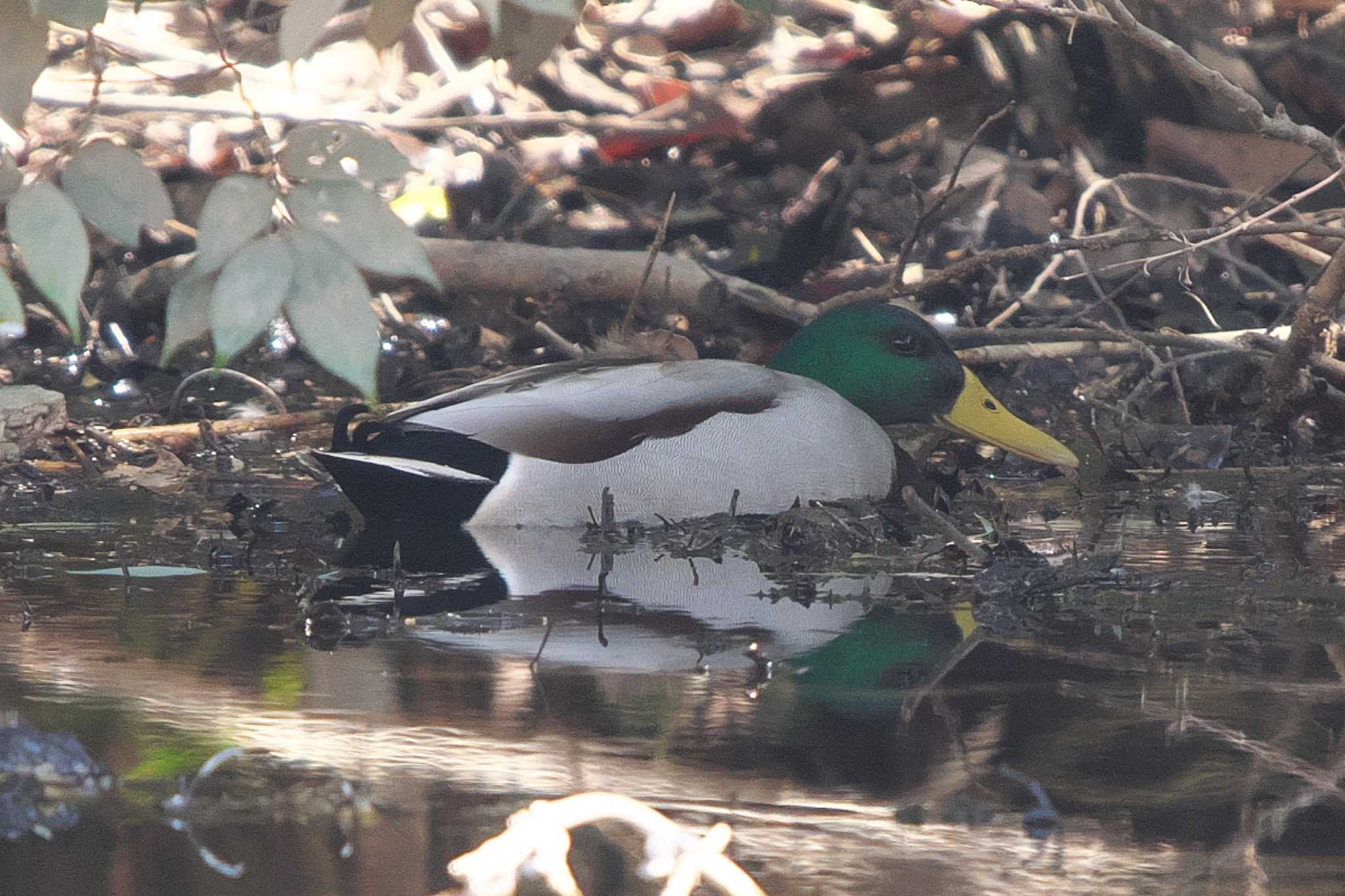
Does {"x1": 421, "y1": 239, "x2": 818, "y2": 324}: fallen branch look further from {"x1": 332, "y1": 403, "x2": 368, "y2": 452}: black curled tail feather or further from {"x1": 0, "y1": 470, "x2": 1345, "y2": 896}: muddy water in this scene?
{"x1": 0, "y1": 470, "x2": 1345, "y2": 896}: muddy water

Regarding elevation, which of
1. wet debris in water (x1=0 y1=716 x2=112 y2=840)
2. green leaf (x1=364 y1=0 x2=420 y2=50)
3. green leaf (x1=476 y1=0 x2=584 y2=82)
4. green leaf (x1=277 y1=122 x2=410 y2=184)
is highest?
green leaf (x1=476 y1=0 x2=584 y2=82)

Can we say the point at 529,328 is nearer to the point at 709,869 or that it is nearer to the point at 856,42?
the point at 856,42

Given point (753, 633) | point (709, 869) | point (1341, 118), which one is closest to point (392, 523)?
point (753, 633)

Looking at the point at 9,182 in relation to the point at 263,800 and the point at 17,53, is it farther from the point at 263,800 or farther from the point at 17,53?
the point at 263,800

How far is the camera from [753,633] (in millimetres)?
3805

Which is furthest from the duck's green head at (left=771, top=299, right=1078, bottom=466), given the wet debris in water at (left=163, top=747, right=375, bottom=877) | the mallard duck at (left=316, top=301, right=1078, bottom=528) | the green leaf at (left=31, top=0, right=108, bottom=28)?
the green leaf at (left=31, top=0, right=108, bottom=28)

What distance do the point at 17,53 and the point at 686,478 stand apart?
262 centimetres

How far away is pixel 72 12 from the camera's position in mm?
2697

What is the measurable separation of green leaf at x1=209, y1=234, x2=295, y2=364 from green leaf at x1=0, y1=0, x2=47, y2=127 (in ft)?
1.59

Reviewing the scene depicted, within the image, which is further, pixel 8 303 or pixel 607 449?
pixel 607 449

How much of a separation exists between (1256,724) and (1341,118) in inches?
253

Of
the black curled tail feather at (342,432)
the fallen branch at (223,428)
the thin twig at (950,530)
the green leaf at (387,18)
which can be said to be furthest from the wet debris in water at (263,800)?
the fallen branch at (223,428)

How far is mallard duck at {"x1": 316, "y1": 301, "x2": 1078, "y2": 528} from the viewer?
16.5 feet

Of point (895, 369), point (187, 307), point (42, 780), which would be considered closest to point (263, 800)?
point (42, 780)
